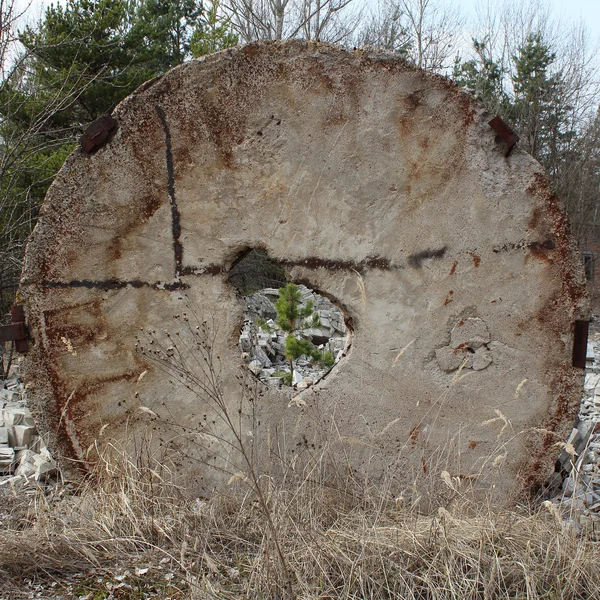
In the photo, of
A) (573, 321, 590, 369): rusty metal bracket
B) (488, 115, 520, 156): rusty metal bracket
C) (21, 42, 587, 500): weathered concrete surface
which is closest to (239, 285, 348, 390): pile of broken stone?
(21, 42, 587, 500): weathered concrete surface

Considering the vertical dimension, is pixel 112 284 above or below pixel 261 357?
above

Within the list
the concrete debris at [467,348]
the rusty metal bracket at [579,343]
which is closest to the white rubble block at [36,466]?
the concrete debris at [467,348]

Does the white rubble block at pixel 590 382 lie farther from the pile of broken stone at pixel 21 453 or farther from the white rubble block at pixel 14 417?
the white rubble block at pixel 14 417

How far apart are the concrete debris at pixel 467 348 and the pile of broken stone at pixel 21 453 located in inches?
72.7

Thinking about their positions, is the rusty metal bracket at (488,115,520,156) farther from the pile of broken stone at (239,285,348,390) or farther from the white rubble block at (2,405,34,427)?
the pile of broken stone at (239,285,348,390)

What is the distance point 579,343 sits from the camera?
2.53 meters

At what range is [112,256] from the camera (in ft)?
8.38

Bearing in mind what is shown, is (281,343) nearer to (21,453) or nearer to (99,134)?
(21,453)

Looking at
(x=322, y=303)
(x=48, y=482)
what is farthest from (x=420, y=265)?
(x=322, y=303)

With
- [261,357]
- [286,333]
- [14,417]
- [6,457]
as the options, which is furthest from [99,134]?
[286,333]

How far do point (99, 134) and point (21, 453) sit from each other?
77.8 inches

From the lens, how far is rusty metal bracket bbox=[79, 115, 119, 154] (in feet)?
8.05

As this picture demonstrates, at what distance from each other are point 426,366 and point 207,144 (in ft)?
4.20

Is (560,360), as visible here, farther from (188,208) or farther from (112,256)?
(112,256)
